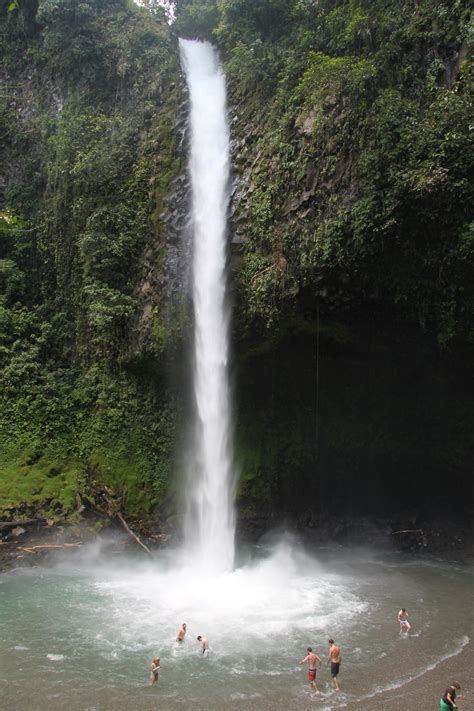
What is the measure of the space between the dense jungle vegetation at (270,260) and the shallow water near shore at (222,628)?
243 centimetres

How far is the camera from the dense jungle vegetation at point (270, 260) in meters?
12.8

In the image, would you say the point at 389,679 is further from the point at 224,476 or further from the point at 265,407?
the point at 265,407

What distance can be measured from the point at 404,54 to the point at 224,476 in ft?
38.3

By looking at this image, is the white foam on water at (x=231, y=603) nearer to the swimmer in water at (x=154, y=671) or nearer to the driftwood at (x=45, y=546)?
the swimmer in water at (x=154, y=671)

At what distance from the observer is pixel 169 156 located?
57.3 ft

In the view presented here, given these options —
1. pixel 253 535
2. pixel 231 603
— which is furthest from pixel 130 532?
pixel 231 603

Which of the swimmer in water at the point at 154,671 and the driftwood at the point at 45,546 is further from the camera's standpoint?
the driftwood at the point at 45,546

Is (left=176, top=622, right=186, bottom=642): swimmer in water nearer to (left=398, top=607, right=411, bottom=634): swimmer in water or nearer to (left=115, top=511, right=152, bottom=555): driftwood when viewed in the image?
(left=398, top=607, right=411, bottom=634): swimmer in water

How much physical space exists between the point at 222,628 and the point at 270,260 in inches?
343

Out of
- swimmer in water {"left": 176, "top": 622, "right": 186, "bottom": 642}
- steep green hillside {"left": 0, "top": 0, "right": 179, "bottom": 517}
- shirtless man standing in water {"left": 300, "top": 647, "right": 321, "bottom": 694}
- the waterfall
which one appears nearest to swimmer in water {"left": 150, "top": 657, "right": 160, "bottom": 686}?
swimmer in water {"left": 176, "top": 622, "right": 186, "bottom": 642}

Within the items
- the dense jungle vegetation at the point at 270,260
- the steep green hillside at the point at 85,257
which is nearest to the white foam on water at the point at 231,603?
the dense jungle vegetation at the point at 270,260

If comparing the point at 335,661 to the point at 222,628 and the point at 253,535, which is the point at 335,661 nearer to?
the point at 222,628

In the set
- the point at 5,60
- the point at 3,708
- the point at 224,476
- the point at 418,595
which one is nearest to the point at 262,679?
the point at 3,708

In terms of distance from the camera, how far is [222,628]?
10.6 meters
